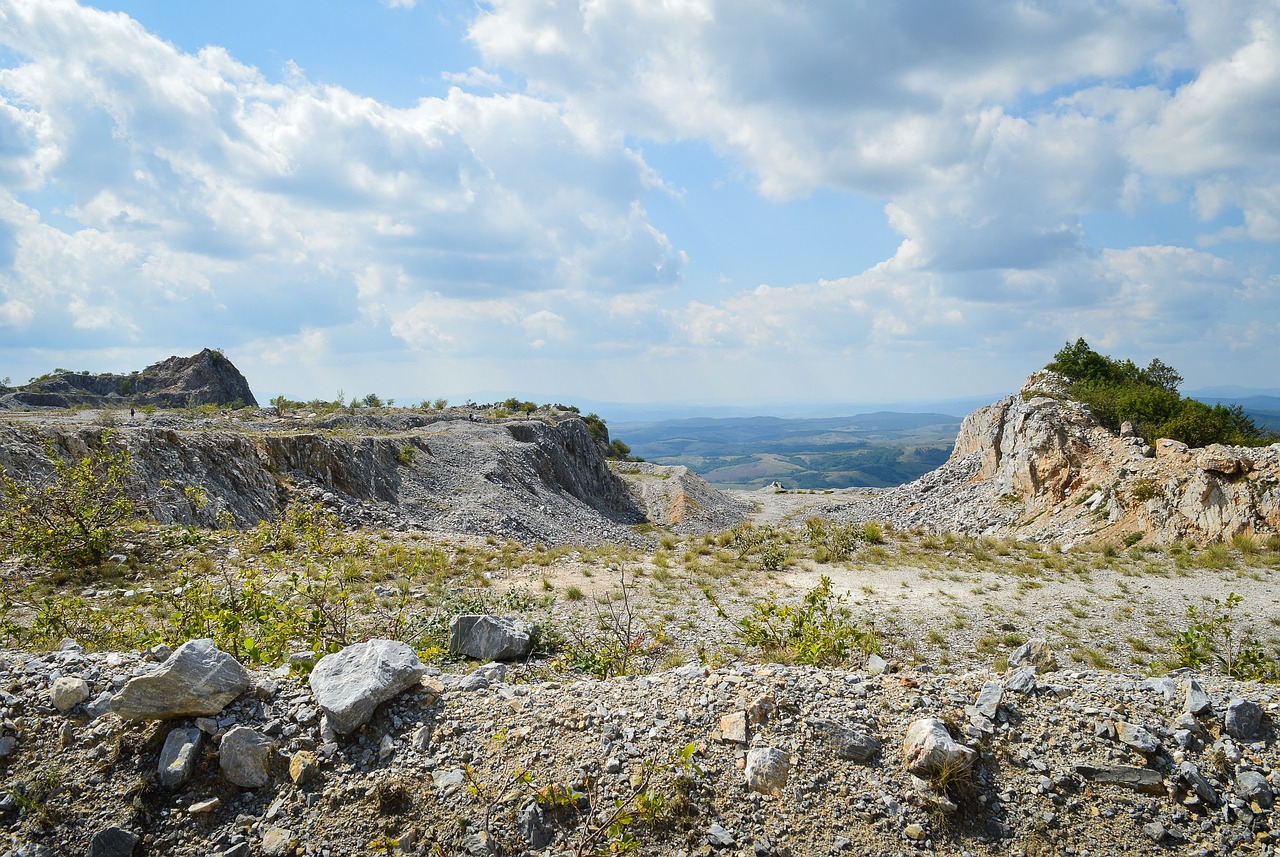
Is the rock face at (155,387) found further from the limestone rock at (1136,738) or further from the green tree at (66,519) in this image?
the limestone rock at (1136,738)

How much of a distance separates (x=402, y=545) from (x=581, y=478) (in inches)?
1048

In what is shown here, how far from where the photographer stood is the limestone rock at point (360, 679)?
526cm

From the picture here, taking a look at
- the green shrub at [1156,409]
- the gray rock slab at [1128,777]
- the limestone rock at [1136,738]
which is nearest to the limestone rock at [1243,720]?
the limestone rock at [1136,738]

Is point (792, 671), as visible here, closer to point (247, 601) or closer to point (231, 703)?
point (231, 703)

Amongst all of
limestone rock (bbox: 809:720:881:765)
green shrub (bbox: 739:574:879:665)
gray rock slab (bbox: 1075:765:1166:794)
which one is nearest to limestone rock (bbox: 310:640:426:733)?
limestone rock (bbox: 809:720:881:765)


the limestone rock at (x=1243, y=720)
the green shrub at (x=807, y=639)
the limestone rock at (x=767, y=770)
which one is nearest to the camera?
the limestone rock at (x=767, y=770)

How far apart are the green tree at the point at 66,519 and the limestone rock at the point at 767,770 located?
43.3 feet

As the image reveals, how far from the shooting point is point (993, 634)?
454 inches

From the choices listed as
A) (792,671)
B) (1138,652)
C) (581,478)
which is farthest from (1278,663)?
(581,478)

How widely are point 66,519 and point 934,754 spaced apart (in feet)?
50.4

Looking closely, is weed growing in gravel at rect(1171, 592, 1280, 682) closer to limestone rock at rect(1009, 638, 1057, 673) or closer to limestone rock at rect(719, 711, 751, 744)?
limestone rock at rect(1009, 638, 1057, 673)

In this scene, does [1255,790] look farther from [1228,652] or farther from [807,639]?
[1228,652]

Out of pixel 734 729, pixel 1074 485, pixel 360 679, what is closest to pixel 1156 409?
pixel 1074 485

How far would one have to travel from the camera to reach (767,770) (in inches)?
203
